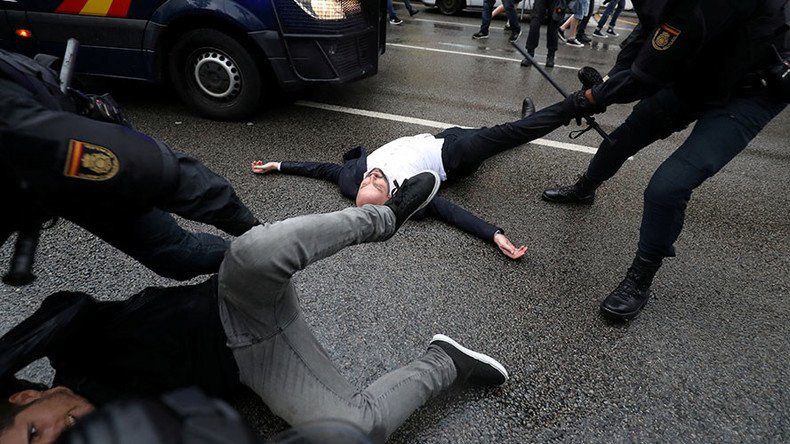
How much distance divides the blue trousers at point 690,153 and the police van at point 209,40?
7.98 feet

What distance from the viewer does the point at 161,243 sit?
1.87 m

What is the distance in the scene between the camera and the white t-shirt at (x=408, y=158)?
2951 mm

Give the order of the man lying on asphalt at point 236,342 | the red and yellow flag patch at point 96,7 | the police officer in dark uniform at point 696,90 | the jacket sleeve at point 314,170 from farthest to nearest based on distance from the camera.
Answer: the red and yellow flag patch at point 96,7 → the jacket sleeve at point 314,170 → the police officer in dark uniform at point 696,90 → the man lying on asphalt at point 236,342

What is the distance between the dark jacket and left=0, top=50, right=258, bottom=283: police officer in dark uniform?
1.41m

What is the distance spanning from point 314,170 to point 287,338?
1.86 m

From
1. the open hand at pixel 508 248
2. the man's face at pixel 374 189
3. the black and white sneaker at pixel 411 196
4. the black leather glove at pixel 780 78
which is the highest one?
the black leather glove at pixel 780 78

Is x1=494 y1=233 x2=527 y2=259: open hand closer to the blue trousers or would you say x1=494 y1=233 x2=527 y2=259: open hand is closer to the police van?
the blue trousers

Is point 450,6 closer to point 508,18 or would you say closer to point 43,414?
point 508,18

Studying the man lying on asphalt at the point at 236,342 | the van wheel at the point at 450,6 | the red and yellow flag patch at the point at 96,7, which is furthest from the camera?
the van wheel at the point at 450,6

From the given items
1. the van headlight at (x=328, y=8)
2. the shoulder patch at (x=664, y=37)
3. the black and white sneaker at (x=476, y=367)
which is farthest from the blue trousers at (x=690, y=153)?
the van headlight at (x=328, y=8)

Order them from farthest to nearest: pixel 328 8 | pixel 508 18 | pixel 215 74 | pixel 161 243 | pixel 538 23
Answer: pixel 508 18 < pixel 538 23 < pixel 215 74 < pixel 328 8 < pixel 161 243

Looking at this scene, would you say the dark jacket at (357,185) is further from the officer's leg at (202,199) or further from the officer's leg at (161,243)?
the officer's leg at (202,199)

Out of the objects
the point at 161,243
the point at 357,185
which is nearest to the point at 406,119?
the point at 357,185

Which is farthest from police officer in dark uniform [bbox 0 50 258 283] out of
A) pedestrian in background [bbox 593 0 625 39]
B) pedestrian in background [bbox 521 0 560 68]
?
pedestrian in background [bbox 593 0 625 39]
